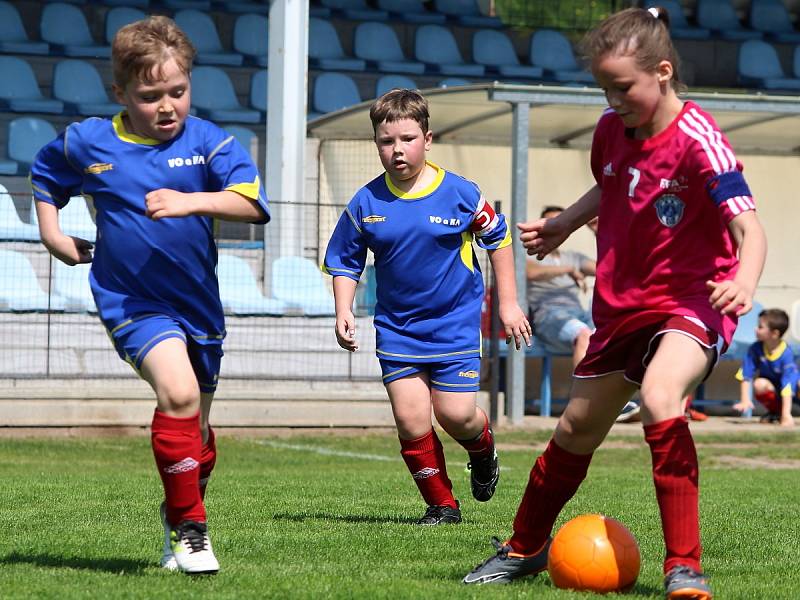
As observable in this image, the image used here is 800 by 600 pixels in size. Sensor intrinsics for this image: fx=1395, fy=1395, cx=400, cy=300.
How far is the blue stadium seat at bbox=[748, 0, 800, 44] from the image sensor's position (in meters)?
23.1

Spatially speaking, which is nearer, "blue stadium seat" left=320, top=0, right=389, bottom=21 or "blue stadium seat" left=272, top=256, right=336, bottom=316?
"blue stadium seat" left=272, top=256, right=336, bottom=316

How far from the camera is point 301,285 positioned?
13.4 m

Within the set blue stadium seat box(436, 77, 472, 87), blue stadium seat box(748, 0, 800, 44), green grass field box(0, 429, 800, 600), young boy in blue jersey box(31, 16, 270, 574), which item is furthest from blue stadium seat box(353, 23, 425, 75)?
young boy in blue jersey box(31, 16, 270, 574)

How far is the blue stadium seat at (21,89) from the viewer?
1655 centimetres

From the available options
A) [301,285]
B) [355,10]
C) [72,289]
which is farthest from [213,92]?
[72,289]

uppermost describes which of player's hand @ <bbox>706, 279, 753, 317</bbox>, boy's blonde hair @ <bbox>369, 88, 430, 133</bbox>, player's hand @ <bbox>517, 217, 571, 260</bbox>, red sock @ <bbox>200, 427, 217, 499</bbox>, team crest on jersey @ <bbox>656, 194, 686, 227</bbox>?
boy's blonde hair @ <bbox>369, 88, 430, 133</bbox>

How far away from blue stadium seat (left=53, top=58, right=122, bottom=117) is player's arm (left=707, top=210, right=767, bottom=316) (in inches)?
545

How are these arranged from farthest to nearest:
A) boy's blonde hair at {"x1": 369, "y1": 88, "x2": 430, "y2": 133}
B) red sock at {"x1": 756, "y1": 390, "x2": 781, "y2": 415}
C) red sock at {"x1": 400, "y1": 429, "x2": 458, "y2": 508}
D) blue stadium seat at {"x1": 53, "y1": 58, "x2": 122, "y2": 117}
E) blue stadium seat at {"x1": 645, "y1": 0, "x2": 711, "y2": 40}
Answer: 1. blue stadium seat at {"x1": 645, "y1": 0, "x2": 711, "y2": 40}
2. blue stadium seat at {"x1": 53, "y1": 58, "x2": 122, "y2": 117}
3. red sock at {"x1": 756, "y1": 390, "x2": 781, "y2": 415}
4. red sock at {"x1": 400, "y1": 429, "x2": 458, "y2": 508}
5. boy's blonde hair at {"x1": 369, "y1": 88, "x2": 430, "y2": 133}

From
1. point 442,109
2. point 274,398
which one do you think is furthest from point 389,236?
point 442,109

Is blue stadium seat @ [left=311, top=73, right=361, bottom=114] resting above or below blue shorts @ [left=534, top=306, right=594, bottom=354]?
above

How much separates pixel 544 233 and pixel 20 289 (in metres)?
8.57

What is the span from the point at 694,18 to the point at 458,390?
1807cm

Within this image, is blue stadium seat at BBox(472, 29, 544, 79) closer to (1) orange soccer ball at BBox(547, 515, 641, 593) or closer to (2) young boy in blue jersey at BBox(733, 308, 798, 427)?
(2) young boy in blue jersey at BBox(733, 308, 798, 427)

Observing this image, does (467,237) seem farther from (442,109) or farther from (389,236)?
(442,109)
